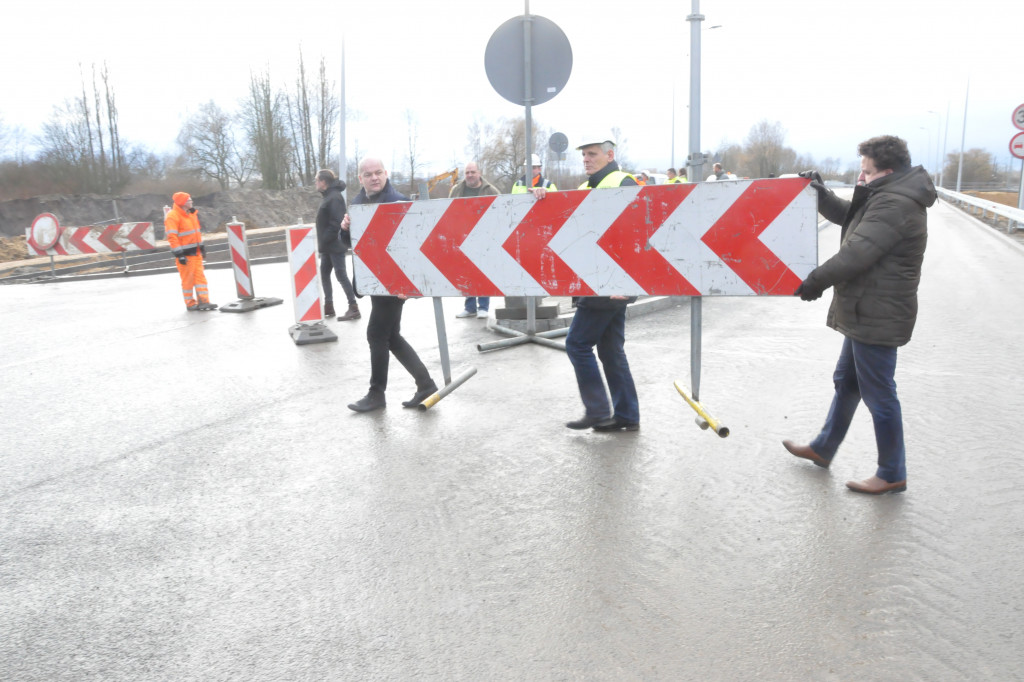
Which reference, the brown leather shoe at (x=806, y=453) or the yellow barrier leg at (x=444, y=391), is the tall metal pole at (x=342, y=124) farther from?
the brown leather shoe at (x=806, y=453)

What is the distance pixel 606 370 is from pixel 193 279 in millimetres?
9181

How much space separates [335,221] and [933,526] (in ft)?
28.6

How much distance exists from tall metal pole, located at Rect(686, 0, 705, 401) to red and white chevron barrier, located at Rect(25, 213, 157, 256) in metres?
19.5

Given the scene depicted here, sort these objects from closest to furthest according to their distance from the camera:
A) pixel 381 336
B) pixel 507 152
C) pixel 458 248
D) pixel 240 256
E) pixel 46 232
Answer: pixel 458 248 → pixel 381 336 → pixel 240 256 → pixel 46 232 → pixel 507 152

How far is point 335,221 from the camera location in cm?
1076

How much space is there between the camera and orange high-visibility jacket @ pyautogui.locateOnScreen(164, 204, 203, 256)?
12.5 metres

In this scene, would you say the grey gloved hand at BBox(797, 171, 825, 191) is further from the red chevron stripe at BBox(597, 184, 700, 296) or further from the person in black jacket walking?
the person in black jacket walking

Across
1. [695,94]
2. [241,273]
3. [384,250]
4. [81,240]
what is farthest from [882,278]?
[81,240]

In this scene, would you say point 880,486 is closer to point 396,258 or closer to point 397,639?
point 397,639

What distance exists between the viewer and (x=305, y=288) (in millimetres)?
9625

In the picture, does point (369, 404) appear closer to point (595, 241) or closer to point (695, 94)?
point (595, 241)

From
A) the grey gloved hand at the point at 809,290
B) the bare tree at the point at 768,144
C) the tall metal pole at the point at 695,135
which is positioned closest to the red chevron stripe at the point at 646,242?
the tall metal pole at the point at 695,135

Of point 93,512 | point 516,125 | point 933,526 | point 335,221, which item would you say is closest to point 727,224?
point 933,526

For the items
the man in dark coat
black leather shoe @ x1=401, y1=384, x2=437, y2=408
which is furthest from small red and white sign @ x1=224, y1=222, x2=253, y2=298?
the man in dark coat
